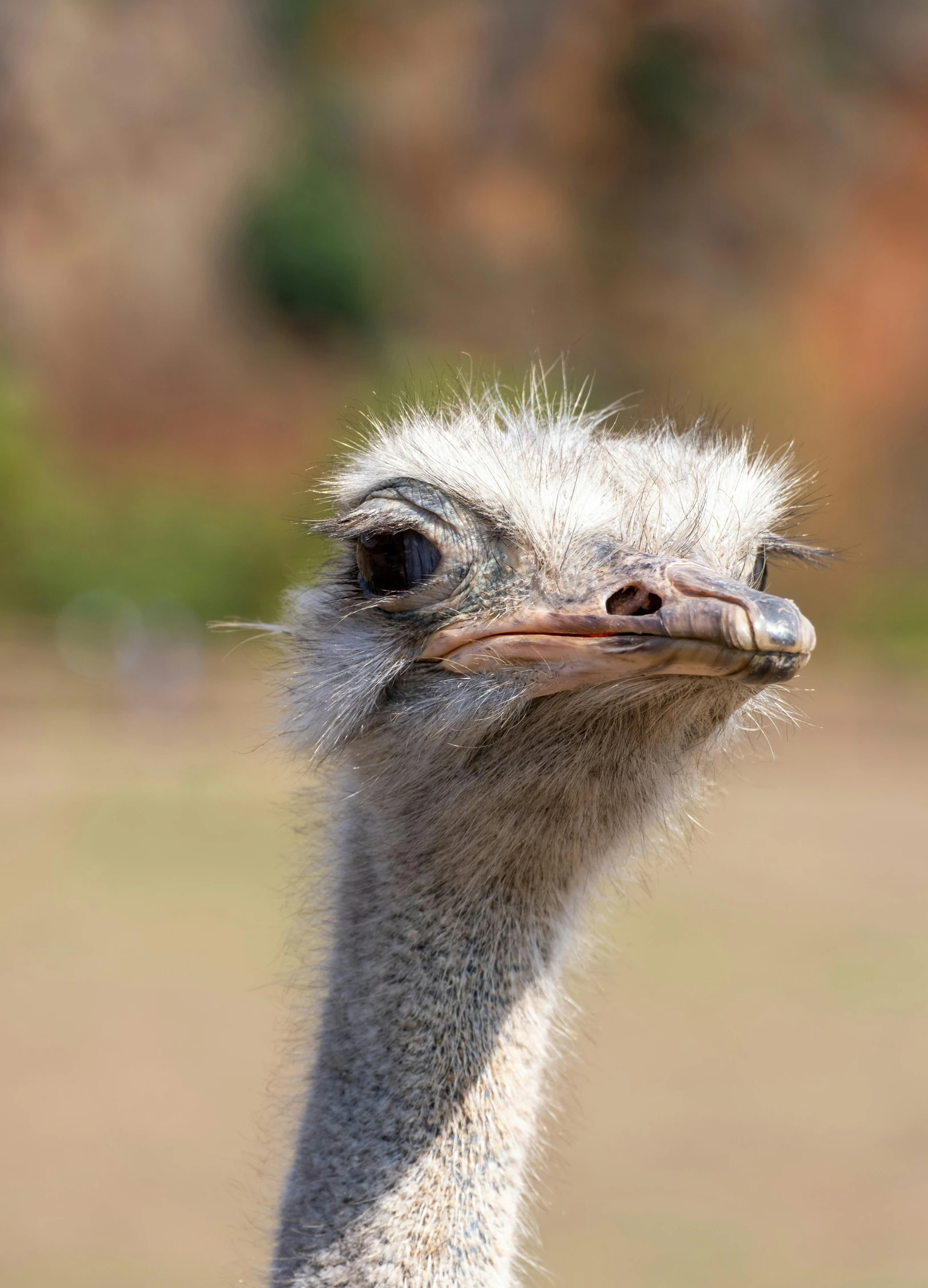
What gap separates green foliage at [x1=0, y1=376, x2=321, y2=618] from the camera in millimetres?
22344

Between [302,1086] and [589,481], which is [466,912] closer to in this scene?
[302,1086]

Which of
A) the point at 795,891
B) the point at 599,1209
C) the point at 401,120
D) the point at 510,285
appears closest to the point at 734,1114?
Result: the point at 599,1209

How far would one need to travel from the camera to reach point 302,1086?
7.24ft

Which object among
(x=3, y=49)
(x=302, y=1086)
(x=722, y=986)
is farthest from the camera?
(x=3, y=49)

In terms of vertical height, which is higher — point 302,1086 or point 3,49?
point 3,49

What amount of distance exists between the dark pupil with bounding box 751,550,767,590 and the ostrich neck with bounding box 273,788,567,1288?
0.48 m

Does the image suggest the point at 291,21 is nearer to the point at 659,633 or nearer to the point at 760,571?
the point at 760,571

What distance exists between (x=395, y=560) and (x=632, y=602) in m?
0.41

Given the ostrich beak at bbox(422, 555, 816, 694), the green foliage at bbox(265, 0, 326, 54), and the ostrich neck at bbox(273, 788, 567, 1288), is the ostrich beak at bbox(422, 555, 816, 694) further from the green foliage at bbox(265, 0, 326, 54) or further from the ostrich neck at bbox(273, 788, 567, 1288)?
the green foliage at bbox(265, 0, 326, 54)

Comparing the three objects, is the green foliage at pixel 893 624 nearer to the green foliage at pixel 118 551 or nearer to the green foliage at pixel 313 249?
the green foliage at pixel 118 551

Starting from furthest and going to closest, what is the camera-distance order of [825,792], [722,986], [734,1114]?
[825,792], [722,986], [734,1114]

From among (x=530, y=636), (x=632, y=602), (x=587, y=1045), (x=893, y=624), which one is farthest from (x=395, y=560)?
(x=893, y=624)

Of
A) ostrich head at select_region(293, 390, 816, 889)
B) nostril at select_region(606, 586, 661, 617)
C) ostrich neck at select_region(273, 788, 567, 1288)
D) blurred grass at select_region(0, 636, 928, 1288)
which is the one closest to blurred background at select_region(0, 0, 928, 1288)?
blurred grass at select_region(0, 636, 928, 1288)

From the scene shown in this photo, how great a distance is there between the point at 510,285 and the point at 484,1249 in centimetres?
3177
